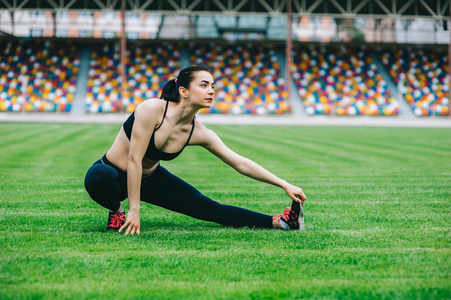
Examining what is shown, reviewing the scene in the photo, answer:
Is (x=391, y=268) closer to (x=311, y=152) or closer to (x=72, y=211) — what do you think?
(x=72, y=211)

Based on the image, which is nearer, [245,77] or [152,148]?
[152,148]

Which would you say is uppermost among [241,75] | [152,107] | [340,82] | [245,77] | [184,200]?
[241,75]

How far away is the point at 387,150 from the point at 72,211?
9.30 m

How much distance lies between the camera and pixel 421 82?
120ft

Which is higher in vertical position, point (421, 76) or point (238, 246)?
point (421, 76)

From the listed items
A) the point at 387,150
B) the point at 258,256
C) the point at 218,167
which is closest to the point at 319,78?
the point at 387,150

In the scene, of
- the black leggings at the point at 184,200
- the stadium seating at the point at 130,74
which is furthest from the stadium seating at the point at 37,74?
the black leggings at the point at 184,200

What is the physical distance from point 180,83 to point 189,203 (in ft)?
3.70

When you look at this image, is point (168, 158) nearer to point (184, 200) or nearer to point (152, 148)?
point (152, 148)

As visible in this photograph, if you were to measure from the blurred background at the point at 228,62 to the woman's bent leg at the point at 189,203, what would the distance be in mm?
28383

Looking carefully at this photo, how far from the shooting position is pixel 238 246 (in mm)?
3932

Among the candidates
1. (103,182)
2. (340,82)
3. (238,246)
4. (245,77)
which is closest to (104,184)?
(103,182)

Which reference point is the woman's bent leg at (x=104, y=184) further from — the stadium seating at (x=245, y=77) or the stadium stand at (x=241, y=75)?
the stadium seating at (x=245, y=77)

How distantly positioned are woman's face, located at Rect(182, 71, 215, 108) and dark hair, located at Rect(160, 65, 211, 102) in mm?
37
